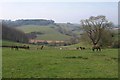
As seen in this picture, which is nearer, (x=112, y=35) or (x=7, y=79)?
(x=7, y=79)

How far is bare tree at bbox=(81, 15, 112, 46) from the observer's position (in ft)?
223

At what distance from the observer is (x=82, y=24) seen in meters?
70.2

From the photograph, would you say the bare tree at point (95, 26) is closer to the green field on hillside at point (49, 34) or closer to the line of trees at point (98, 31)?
the line of trees at point (98, 31)

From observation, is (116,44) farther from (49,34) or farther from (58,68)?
(49,34)

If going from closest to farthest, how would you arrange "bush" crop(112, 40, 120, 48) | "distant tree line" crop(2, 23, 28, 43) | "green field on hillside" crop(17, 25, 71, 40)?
"bush" crop(112, 40, 120, 48), "distant tree line" crop(2, 23, 28, 43), "green field on hillside" crop(17, 25, 71, 40)

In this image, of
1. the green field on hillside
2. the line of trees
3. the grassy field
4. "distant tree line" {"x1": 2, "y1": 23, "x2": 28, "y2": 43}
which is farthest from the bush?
the green field on hillside

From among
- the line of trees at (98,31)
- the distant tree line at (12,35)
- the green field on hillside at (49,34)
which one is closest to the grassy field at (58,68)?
the line of trees at (98,31)

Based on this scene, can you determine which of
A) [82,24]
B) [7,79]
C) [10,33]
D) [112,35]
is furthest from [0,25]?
[7,79]

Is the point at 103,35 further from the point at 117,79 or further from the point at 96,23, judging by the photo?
the point at 117,79

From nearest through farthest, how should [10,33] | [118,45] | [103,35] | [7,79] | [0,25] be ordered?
[7,79] → [103,35] → [118,45] → [0,25] → [10,33]

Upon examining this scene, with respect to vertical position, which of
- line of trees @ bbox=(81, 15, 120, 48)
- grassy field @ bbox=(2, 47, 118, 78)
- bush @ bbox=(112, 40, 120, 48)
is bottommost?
grassy field @ bbox=(2, 47, 118, 78)

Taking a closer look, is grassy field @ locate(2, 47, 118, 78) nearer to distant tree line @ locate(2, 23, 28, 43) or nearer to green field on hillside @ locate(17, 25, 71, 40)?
distant tree line @ locate(2, 23, 28, 43)

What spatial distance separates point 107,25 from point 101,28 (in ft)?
6.38

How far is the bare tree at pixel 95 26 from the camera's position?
68.1 metres
